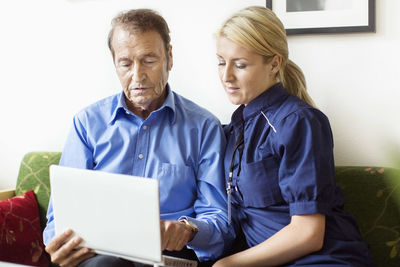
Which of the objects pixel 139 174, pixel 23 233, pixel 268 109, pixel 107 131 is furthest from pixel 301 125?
pixel 23 233

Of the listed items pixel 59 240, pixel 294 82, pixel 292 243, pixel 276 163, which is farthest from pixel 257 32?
pixel 59 240

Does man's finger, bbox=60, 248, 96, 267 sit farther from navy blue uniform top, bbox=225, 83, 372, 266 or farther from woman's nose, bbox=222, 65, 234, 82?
woman's nose, bbox=222, 65, 234, 82

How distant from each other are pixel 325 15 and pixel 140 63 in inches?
27.8

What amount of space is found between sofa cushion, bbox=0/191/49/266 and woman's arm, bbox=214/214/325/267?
0.95m

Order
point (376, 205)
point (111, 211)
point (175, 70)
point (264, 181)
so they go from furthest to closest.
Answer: point (175, 70) < point (376, 205) < point (264, 181) < point (111, 211)

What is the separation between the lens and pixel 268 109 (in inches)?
59.9

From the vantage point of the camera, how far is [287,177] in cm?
139

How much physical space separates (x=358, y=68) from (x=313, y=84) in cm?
17

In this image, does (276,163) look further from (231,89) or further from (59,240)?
(59,240)

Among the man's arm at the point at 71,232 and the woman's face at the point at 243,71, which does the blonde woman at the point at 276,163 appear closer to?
the woman's face at the point at 243,71

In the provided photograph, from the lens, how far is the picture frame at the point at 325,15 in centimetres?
174

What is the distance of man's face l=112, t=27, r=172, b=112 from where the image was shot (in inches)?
64.4

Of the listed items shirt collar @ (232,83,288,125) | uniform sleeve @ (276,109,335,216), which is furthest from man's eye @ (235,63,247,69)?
uniform sleeve @ (276,109,335,216)

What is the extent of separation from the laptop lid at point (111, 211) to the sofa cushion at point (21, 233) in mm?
682
